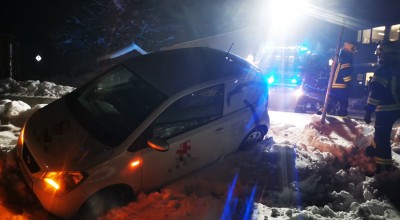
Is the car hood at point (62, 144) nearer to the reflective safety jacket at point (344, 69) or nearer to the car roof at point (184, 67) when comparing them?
the car roof at point (184, 67)

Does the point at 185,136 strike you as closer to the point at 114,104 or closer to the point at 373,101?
the point at 114,104

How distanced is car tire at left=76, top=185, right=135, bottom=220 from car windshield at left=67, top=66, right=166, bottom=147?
0.55 metres

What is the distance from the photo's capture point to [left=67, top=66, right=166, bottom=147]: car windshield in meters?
3.99

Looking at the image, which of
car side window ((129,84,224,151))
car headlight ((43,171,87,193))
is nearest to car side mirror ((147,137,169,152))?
car side window ((129,84,224,151))

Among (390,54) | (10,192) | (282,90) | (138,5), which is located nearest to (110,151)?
(10,192)

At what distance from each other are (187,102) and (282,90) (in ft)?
27.9

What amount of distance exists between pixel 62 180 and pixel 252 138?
323cm

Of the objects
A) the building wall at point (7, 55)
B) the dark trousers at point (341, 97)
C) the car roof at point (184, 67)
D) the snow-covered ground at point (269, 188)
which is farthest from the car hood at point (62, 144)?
the building wall at point (7, 55)

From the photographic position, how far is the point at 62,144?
12.5 feet

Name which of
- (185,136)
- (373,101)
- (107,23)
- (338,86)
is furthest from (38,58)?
(373,101)

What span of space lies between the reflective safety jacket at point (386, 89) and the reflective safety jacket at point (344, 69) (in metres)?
2.94

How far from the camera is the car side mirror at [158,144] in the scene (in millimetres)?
3801

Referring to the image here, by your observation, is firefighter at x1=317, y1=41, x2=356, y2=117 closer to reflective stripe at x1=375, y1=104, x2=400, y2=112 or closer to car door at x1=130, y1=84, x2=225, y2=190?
reflective stripe at x1=375, y1=104, x2=400, y2=112

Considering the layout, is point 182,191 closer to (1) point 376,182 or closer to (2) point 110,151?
(2) point 110,151
